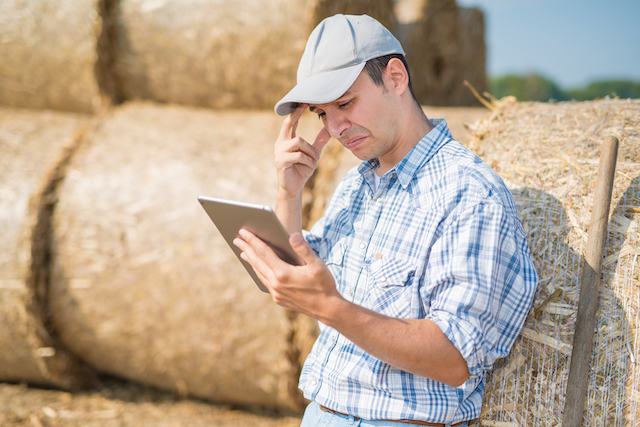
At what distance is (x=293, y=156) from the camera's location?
61.9 inches

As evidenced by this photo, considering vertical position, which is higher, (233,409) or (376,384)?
(376,384)

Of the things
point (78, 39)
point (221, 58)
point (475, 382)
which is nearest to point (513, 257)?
point (475, 382)

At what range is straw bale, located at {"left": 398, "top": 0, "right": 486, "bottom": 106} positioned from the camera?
3.75 metres

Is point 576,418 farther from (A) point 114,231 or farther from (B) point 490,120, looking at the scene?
(A) point 114,231

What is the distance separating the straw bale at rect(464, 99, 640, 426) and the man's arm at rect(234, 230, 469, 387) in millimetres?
441

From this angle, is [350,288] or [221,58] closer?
[350,288]

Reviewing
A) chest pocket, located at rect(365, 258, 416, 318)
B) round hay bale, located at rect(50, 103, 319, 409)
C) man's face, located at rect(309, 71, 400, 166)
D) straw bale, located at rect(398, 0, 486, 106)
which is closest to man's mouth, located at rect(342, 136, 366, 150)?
man's face, located at rect(309, 71, 400, 166)

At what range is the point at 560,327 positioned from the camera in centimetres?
141

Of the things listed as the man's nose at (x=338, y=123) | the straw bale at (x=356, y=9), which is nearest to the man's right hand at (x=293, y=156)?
the man's nose at (x=338, y=123)

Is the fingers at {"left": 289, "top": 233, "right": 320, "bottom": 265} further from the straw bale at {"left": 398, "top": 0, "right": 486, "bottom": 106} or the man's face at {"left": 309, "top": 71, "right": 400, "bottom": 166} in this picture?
the straw bale at {"left": 398, "top": 0, "right": 486, "bottom": 106}

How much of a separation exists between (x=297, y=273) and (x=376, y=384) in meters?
0.37

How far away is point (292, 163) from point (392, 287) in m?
0.55

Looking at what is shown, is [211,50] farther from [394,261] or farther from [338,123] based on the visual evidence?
[394,261]

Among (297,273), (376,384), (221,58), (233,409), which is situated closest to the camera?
(297,273)
